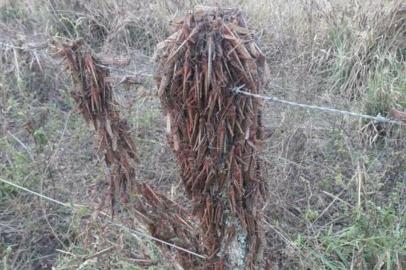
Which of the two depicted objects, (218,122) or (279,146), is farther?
(279,146)

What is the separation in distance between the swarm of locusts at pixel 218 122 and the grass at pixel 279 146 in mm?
181

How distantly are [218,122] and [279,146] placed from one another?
132 centimetres

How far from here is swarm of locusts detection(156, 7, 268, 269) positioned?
4.05 ft

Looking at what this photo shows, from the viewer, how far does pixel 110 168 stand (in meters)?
1.63

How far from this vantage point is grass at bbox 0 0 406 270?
2154 millimetres

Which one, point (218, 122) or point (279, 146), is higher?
point (218, 122)

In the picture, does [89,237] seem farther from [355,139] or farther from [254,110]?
[355,139]

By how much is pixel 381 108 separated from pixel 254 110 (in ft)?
5.61

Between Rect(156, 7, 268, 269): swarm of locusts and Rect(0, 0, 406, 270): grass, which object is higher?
Rect(156, 7, 268, 269): swarm of locusts

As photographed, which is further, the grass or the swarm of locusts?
the grass

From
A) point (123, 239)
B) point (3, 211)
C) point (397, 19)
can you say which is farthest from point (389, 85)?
point (3, 211)

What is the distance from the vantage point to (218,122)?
133cm

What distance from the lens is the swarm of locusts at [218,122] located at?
4.05ft

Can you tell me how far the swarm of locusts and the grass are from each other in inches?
7.1
